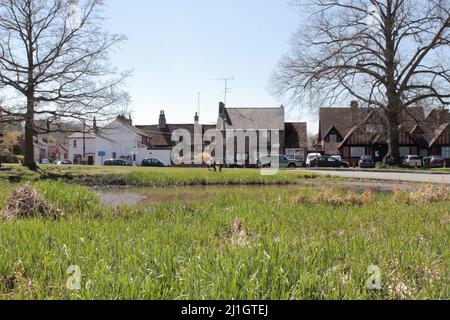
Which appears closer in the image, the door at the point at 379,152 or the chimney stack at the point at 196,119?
the door at the point at 379,152

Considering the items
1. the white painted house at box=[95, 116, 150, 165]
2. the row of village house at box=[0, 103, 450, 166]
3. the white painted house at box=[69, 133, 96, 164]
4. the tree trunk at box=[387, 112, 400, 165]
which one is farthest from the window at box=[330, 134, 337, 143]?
the white painted house at box=[69, 133, 96, 164]

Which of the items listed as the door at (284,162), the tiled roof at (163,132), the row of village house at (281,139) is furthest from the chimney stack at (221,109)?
the door at (284,162)

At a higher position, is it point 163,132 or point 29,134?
point 163,132

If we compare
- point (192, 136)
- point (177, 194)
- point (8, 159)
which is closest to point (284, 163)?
point (192, 136)

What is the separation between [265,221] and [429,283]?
3.83 meters

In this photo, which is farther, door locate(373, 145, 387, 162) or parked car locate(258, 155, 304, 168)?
door locate(373, 145, 387, 162)

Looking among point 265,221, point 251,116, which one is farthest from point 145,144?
point 265,221

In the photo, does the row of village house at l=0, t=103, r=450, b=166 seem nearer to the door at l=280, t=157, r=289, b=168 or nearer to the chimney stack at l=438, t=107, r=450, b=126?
the door at l=280, t=157, r=289, b=168

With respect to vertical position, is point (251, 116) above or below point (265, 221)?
above

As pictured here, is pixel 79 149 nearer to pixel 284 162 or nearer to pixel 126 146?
pixel 126 146

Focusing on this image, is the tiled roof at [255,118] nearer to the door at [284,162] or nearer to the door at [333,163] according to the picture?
the door at [284,162]

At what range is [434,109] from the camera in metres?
36.4

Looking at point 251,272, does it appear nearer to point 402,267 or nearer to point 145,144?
point 402,267

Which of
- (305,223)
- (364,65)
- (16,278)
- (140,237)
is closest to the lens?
(16,278)
